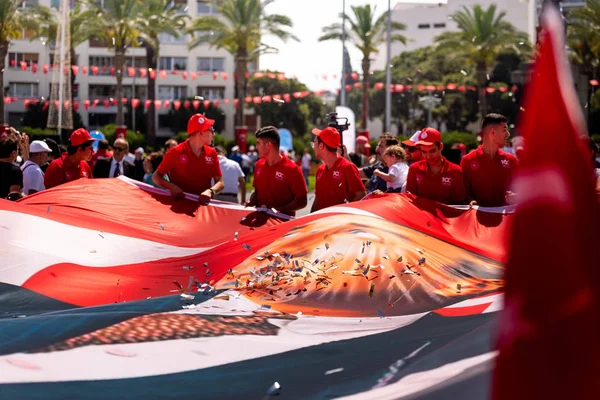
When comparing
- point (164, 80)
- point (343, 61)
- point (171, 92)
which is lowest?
point (171, 92)

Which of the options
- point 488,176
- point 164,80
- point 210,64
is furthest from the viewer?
point 210,64

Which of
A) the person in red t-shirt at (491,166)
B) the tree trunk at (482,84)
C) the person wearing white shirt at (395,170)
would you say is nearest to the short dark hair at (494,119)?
the person in red t-shirt at (491,166)

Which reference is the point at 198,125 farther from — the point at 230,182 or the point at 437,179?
the point at 437,179

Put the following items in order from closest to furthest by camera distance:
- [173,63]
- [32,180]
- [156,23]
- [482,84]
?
[32,180]
[156,23]
[482,84]
[173,63]

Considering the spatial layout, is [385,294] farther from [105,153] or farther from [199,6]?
[199,6]

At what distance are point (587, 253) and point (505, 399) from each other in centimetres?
31

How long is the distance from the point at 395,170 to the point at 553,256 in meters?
8.01

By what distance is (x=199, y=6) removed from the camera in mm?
82250

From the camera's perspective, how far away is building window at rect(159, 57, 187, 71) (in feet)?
271

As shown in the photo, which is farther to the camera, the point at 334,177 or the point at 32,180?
the point at 32,180

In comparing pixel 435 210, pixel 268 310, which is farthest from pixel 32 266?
pixel 435 210

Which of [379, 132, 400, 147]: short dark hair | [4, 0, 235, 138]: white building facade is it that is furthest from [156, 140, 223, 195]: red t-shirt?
[4, 0, 235, 138]: white building facade

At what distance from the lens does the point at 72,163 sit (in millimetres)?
10117

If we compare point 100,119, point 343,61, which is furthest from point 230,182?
point 100,119
